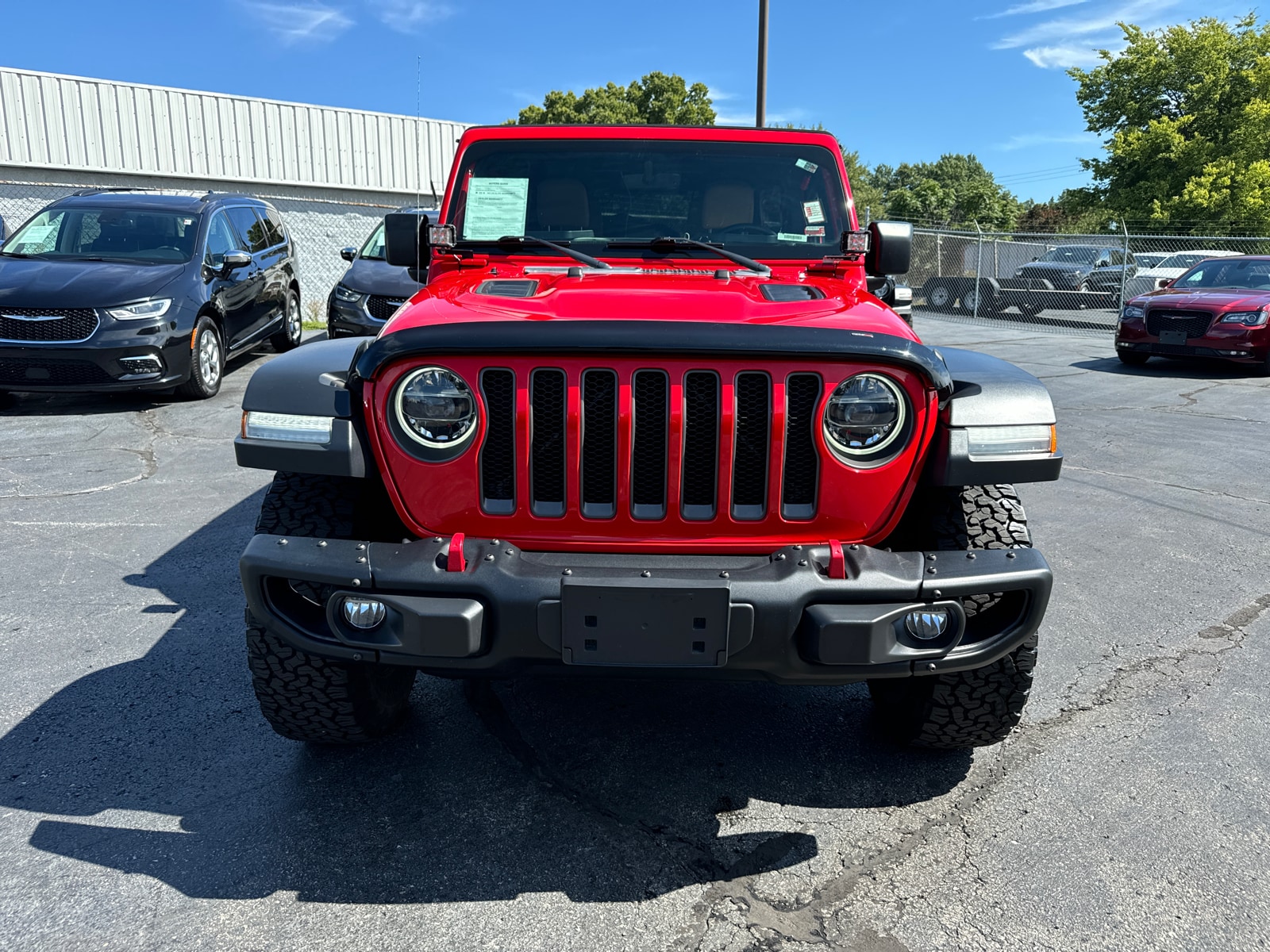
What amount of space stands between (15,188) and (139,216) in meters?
9.77

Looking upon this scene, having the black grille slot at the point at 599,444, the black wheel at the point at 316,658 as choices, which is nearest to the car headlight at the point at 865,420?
the black grille slot at the point at 599,444

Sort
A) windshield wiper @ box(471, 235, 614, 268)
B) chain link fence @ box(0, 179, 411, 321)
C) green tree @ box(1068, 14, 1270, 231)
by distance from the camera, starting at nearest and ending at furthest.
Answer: windshield wiper @ box(471, 235, 614, 268) < chain link fence @ box(0, 179, 411, 321) < green tree @ box(1068, 14, 1270, 231)

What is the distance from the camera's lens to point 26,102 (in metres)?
18.3

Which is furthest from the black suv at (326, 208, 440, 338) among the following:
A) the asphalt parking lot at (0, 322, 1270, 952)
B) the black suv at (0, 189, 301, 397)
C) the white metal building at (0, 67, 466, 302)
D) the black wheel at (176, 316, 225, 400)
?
the white metal building at (0, 67, 466, 302)

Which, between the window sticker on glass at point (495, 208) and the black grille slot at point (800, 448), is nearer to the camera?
the black grille slot at point (800, 448)

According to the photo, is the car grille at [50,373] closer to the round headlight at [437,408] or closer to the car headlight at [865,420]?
the round headlight at [437,408]

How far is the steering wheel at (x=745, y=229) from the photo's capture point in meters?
3.74

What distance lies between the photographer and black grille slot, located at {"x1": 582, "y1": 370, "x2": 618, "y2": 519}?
238cm

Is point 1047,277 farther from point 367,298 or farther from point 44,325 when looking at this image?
point 44,325

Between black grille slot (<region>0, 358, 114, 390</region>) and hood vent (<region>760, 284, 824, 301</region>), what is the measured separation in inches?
268

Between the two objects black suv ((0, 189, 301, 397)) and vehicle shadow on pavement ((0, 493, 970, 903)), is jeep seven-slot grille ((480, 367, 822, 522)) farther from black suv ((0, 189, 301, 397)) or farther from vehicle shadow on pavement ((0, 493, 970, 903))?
black suv ((0, 189, 301, 397))

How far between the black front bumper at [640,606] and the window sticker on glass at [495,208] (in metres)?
1.76

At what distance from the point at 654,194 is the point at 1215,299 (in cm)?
1061

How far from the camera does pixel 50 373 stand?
7875 millimetres
